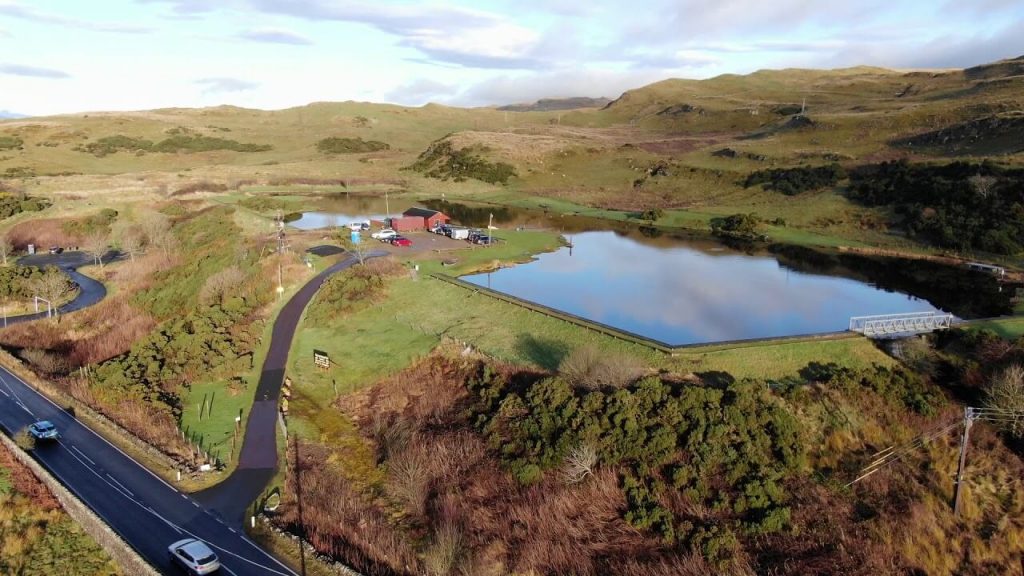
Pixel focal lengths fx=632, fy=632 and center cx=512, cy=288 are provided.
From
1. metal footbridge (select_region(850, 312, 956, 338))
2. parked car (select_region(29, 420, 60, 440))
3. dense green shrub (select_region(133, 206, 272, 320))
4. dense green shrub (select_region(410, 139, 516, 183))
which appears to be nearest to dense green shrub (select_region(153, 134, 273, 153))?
dense green shrub (select_region(410, 139, 516, 183))

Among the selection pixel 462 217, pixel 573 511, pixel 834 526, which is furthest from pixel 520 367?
pixel 462 217

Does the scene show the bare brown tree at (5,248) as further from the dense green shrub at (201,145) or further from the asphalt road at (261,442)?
the dense green shrub at (201,145)

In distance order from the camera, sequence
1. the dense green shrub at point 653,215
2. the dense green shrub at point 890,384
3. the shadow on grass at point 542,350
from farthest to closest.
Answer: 1. the dense green shrub at point 653,215
2. the shadow on grass at point 542,350
3. the dense green shrub at point 890,384

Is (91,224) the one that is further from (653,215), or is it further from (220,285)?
(653,215)

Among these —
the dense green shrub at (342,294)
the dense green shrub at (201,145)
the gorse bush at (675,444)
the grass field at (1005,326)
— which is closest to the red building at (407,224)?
the dense green shrub at (342,294)

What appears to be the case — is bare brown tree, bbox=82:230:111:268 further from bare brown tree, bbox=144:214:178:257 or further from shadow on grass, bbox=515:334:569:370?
shadow on grass, bbox=515:334:569:370

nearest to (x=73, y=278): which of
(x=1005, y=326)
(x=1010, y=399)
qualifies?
(x=1010, y=399)

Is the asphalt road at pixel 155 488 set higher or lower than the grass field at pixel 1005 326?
lower
